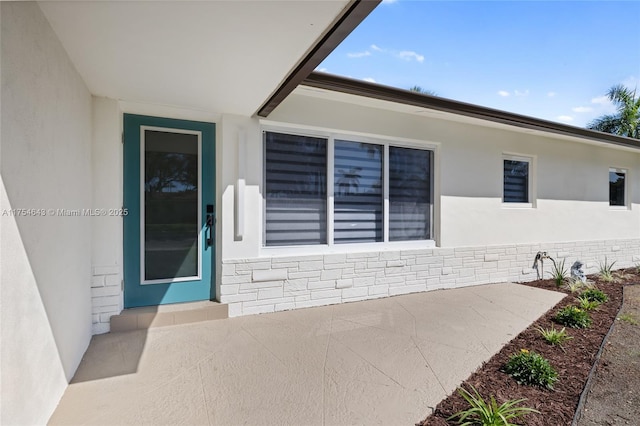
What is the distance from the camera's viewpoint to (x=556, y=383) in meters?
2.61

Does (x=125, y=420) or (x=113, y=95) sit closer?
(x=125, y=420)

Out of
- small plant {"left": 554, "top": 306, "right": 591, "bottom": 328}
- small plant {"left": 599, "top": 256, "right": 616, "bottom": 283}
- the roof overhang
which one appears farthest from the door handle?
small plant {"left": 599, "top": 256, "right": 616, "bottom": 283}

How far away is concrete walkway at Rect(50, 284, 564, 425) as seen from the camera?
2215 mm

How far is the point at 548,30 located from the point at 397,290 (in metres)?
6.92

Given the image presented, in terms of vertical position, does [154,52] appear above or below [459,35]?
below

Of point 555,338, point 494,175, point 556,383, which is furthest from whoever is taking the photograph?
point 494,175

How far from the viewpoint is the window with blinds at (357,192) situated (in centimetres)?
485

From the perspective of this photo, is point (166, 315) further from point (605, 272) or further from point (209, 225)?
point (605, 272)

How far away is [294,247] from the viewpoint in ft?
14.9

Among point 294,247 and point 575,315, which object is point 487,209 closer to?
point 575,315

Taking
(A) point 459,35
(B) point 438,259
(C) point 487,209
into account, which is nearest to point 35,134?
(B) point 438,259

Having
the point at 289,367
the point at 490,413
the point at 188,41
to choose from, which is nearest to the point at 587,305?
the point at 490,413

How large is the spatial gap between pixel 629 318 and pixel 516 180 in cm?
310

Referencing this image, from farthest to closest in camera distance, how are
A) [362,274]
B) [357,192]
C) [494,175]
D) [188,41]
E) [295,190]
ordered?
[494,175]
[357,192]
[362,274]
[295,190]
[188,41]
